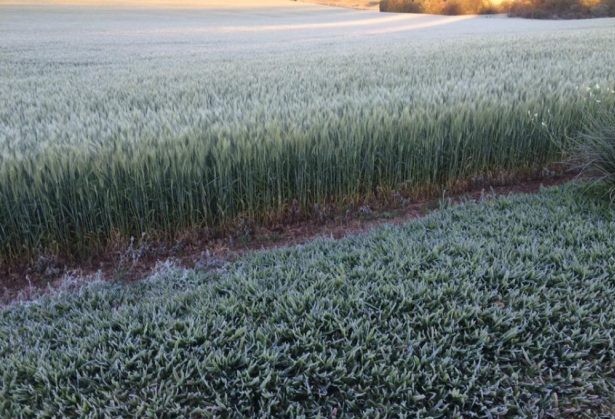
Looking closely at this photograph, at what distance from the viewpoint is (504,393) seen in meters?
1.95

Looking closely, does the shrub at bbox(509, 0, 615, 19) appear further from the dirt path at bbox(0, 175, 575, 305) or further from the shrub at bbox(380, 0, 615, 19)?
the dirt path at bbox(0, 175, 575, 305)

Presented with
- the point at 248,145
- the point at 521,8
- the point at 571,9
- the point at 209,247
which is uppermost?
the point at 521,8

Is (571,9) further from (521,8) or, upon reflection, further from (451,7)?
(451,7)

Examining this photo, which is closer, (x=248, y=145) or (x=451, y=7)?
(x=248, y=145)

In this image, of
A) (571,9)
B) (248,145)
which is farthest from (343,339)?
(571,9)

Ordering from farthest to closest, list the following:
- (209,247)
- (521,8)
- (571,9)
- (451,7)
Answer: (451,7), (521,8), (571,9), (209,247)

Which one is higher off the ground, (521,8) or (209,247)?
(521,8)

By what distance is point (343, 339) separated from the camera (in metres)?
2.07

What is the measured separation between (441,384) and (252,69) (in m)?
8.26

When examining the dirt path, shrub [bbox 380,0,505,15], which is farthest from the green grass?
shrub [bbox 380,0,505,15]

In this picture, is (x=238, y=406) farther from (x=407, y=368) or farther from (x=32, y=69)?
(x=32, y=69)

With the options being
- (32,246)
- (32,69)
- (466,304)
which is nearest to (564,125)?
(466,304)

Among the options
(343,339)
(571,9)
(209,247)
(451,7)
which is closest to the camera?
(343,339)

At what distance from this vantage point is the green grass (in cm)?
188
